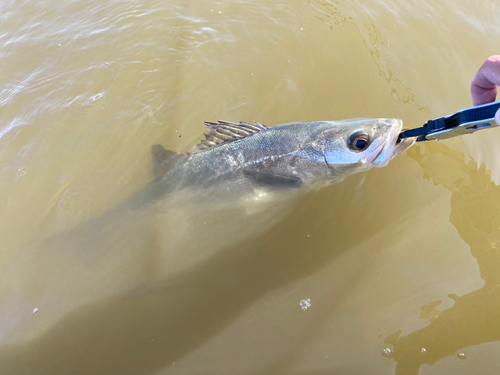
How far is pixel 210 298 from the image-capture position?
344 cm

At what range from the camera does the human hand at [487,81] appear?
7.66 feet

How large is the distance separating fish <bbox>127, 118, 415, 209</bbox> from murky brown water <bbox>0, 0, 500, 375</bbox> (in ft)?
1.00

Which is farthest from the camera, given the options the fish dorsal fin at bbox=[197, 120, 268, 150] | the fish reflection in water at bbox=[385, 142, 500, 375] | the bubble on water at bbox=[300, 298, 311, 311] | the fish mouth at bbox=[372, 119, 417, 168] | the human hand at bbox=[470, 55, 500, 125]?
the fish dorsal fin at bbox=[197, 120, 268, 150]

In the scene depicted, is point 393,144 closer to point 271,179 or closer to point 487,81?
point 487,81

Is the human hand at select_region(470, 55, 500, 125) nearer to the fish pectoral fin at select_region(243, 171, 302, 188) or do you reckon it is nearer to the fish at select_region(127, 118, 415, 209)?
the fish at select_region(127, 118, 415, 209)

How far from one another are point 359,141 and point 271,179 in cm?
126

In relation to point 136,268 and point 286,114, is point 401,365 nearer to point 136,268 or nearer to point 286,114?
point 136,268

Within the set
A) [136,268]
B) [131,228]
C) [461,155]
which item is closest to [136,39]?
[131,228]

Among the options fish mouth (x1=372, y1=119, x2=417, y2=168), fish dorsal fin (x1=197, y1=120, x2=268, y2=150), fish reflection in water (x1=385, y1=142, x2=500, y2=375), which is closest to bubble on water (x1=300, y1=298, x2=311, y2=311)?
fish reflection in water (x1=385, y1=142, x2=500, y2=375)

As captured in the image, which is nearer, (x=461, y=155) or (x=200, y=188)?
(x=461, y=155)

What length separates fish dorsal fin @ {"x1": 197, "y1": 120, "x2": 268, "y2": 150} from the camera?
3826 mm

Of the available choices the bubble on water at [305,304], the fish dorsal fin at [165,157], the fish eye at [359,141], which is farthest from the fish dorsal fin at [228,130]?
the bubble on water at [305,304]

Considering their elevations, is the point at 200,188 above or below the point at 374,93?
below

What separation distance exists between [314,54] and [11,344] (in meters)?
6.04
